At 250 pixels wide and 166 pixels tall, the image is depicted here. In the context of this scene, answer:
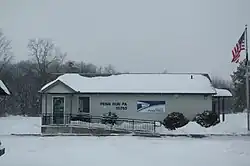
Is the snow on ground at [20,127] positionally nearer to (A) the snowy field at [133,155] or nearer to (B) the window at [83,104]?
(B) the window at [83,104]

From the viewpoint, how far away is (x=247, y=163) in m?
14.9

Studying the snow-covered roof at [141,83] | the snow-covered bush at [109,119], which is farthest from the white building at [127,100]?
the snow-covered bush at [109,119]

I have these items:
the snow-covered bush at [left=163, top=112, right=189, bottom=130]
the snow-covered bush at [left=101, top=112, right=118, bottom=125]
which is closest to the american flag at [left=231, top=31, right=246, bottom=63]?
the snow-covered bush at [left=163, top=112, right=189, bottom=130]

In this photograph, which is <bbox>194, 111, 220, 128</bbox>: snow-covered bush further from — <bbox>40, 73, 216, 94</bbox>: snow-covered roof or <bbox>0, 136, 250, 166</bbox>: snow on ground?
<bbox>0, 136, 250, 166</bbox>: snow on ground

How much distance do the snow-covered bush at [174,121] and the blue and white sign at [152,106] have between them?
169cm

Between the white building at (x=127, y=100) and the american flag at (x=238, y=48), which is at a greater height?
the american flag at (x=238, y=48)

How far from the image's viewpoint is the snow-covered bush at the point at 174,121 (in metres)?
31.1

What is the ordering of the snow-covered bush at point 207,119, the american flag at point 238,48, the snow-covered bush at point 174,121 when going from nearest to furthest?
the american flag at point 238,48 → the snow-covered bush at point 174,121 → the snow-covered bush at point 207,119

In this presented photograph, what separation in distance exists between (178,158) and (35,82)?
2026 inches

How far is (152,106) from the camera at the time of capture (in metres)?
33.0

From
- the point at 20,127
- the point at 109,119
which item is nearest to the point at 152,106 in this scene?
the point at 109,119

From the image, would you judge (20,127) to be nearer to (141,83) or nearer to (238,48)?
(141,83)

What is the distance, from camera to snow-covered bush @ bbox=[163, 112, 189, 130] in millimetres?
31078

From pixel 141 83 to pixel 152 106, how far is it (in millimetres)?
2812
